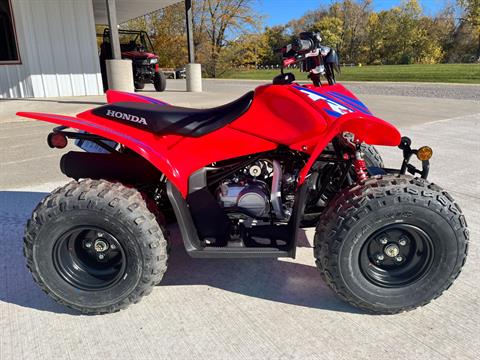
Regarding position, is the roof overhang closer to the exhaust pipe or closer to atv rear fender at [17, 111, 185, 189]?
the exhaust pipe

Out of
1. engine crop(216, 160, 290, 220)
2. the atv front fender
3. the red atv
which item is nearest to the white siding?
the red atv

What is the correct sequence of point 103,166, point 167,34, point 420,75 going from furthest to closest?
point 167,34, point 420,75, point 103,166

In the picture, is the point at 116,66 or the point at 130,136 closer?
the point at 130,136

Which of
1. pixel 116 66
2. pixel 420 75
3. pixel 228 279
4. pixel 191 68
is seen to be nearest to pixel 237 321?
pixel 228 279

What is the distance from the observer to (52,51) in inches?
478

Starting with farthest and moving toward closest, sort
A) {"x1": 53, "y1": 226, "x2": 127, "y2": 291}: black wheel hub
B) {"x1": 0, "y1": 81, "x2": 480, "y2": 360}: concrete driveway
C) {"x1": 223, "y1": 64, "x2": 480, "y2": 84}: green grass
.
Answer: {"x1": 223, "y1": 64, "x2": 480, "y2": 84}: green grass → {"x1": 53, "y1": 226, "x2": 127, "y2": 291}: black wheel hub → {"x1": 0, "y1": 81, "x2": 480, "y2": 360}: concrete driveway

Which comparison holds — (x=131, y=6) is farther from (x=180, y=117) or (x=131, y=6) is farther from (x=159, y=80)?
(x=180, y=117)

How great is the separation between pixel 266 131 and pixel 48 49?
12.0m

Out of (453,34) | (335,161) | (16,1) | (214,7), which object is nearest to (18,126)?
(16,1)

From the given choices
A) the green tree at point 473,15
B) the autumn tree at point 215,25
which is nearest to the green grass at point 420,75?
the autumn tree at point 215,25

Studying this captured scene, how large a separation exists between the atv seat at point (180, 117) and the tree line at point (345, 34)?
32.1 meters

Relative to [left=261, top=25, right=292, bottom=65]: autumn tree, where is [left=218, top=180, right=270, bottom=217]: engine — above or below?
below

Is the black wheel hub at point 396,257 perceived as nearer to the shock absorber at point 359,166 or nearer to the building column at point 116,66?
the shock absorber at point 359,166

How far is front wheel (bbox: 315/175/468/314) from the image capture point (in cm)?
215
